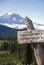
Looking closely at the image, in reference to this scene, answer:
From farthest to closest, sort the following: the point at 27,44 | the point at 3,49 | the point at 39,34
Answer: the point at 3,49 < the point at 27,44 < the point at 39,34

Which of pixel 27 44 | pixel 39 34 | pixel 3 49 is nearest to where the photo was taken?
pixel 39 34

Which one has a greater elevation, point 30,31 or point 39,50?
point 30,31

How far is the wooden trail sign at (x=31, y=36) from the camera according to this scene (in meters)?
4.14

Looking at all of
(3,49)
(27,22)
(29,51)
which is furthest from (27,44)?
(3,49)

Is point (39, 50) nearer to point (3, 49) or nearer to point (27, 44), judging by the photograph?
point (27, 44)

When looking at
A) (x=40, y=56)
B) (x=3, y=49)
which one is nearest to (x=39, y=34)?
(x=40, y=56)

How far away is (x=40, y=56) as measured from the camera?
4.23 metres

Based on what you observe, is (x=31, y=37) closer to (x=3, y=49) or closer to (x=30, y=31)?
(x=30, y=31)

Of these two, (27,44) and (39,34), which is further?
(27,44)

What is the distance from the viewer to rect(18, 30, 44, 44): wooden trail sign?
13.6 ft

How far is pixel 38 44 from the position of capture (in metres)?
4.28

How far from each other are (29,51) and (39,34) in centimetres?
40

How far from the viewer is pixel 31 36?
4184 mm

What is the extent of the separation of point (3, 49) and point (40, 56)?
8551cm
